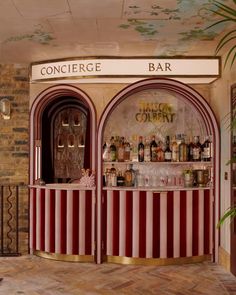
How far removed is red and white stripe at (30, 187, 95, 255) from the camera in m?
5.72

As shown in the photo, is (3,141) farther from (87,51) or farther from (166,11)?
(166,11)

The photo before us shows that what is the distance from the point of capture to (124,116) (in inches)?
247

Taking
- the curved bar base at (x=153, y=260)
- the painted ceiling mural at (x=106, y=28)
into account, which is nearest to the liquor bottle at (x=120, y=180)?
the curved bar base at (x=153, y=260)

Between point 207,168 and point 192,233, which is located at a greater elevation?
point 207,168

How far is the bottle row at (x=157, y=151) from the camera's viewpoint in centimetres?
589

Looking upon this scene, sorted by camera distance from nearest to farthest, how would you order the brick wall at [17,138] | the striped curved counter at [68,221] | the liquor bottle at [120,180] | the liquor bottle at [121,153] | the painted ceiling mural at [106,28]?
the painted ceiling mural at [106,28], the striped curved counter at [68,221], the liquor bottle at [120,180], the liquor bottle at [121,153], the brick wall at [17,138]

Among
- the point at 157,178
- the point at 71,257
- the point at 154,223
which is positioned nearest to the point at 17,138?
the point at 71,257

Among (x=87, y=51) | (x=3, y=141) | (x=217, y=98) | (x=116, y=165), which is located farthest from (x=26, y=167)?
(x=217, y=98)

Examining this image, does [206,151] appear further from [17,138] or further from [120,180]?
[17,138]

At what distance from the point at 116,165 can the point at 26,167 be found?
134 centimetres

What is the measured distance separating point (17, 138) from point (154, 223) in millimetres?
2414

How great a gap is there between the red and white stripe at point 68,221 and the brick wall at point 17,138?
0.54 metres

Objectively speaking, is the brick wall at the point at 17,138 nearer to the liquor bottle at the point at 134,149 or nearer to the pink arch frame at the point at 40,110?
the pink arch frame at the point at 40,110

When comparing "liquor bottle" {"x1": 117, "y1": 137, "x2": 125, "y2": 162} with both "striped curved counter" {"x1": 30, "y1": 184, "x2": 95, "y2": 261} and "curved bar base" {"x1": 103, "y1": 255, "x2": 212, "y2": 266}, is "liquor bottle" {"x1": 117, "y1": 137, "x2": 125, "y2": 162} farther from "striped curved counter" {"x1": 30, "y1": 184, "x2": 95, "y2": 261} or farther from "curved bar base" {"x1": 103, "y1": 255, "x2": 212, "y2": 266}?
"curved bar base" {"x1": 103, "y1": 255, "x2": 212, "y2": 266}
